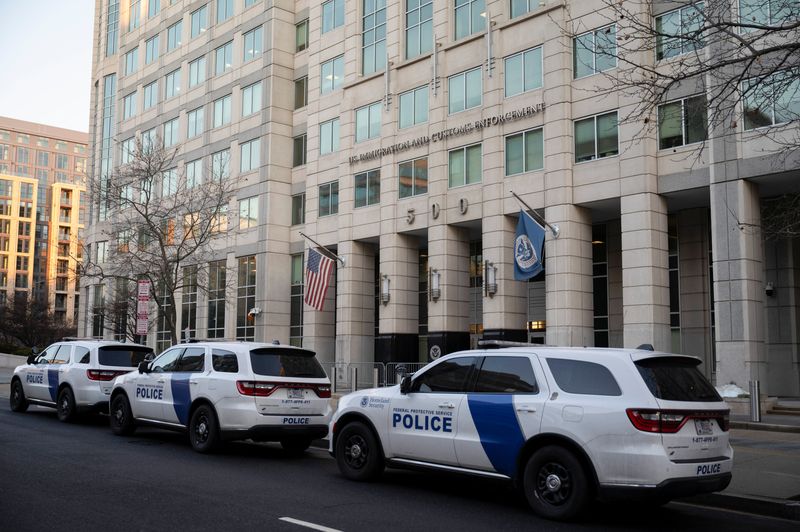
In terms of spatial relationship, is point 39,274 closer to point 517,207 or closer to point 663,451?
point 517,207

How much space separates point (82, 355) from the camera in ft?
55.9

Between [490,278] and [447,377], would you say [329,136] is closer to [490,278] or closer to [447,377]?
[490,278]

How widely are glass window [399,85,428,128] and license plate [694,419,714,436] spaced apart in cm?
2433

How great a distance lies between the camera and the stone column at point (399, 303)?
31797mm

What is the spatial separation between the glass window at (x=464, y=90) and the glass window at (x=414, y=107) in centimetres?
140

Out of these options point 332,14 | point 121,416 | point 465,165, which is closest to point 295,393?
point 121,416

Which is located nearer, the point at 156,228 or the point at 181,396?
the point at 181,396

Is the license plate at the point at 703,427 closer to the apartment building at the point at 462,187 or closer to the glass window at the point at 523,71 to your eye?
the apartment building at the point at 462,187

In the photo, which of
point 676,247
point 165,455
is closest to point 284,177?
point 676,247

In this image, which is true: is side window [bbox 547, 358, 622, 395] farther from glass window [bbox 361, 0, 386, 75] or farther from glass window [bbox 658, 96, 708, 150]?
glass window [bbox 361, 0, 386, 75]

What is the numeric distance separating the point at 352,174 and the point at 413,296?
619 cm

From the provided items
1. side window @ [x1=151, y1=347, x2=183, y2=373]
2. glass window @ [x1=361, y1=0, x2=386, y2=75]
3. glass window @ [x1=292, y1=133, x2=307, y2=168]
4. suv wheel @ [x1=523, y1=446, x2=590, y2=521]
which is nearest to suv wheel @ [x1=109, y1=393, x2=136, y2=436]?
side window @ [x1=151, y1=347, x2=183, y2=373]

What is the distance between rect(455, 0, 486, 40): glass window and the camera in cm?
2952

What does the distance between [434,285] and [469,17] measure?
1033cm
